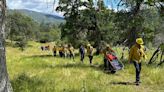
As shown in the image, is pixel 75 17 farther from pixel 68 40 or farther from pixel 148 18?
pixel 148 18

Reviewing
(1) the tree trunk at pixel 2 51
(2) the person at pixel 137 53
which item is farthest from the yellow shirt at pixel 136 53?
(1) the tree trunk at pixel 2 51

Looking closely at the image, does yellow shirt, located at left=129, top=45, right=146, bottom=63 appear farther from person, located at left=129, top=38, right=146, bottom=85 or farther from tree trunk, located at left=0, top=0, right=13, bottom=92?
tree trunk, located at left=0, top=0, right=13, bottom=92

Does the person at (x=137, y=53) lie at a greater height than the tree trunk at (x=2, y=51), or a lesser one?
lesser

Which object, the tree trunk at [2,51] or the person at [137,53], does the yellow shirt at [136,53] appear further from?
the tree trunk at [2,51]

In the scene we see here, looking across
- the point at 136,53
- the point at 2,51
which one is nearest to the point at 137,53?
the point at 136,53

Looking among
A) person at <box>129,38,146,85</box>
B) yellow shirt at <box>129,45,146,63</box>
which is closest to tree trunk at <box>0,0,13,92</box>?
person at <box>129,38,146,85</box>

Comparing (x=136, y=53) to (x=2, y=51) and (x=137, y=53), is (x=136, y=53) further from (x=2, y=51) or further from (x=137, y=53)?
(x=2, y=51)

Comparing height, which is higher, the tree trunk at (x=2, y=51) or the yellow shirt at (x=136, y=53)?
the tree trunk at (x=2, y=51)

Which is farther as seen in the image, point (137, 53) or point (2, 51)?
point (137, 53)

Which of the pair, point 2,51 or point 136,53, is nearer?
point 2,51

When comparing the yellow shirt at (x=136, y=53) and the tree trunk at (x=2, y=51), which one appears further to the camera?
the yellow shirt at (x=136, y=53)

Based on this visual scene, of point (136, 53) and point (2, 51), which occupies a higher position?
point (2, 51)

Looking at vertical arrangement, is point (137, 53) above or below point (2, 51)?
below

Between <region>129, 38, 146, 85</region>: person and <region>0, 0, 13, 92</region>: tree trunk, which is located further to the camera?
<region>129, 38, 146, 85</region>: person
